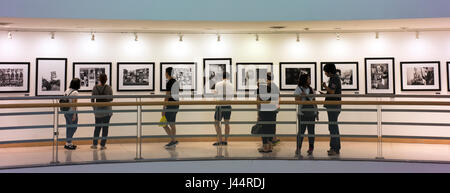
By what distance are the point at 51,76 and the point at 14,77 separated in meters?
0.79

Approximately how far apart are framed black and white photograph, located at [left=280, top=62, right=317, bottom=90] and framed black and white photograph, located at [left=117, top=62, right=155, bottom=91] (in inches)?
124

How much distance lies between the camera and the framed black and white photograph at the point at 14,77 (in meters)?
9.26

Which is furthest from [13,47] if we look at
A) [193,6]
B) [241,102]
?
[241,102]

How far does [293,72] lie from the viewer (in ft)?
32.7

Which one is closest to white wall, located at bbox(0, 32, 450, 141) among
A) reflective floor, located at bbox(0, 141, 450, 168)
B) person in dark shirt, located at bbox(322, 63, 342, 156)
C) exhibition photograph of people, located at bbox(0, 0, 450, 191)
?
exhibition photograph of people, located at bbox(0, 0, 450, 191)

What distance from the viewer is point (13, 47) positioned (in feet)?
30.6

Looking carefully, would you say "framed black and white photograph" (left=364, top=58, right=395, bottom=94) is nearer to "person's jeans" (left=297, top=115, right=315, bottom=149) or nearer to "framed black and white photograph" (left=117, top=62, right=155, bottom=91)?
"person's jeans" (left=297, top=115, right=315, bottom=149)

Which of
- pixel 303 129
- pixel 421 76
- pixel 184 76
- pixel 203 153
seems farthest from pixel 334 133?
pixel 184 76

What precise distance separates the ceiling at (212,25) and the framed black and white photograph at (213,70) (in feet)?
2.31

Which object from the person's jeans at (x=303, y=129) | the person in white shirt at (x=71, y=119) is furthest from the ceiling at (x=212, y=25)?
the person's jeans at (x=303, y=129)

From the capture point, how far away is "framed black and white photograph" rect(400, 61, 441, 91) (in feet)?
31.3

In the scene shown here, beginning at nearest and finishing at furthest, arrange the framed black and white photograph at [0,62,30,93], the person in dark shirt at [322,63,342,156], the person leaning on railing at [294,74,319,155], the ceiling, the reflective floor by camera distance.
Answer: the reflective floor < the person leaning on railing at [294,74,319,155] < the person in dark shirt at [322,63,342,156] < the ceiling < the framed black and white photograph at [0,62,30,93]
